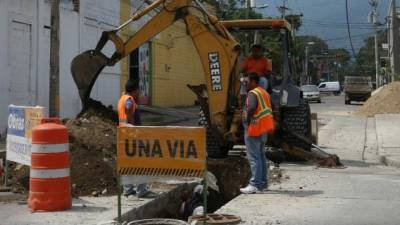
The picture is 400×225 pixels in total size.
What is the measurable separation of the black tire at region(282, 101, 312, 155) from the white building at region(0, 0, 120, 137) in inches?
329

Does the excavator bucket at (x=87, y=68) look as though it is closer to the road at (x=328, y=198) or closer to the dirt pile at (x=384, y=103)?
the road at (x=328, y=198)

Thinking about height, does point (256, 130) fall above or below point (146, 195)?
above

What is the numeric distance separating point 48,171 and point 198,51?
191 inches

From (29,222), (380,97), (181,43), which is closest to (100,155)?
(29,222)

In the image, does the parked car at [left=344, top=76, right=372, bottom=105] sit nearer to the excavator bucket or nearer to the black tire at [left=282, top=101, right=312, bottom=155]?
the black tire at [left=282, top=101, right=312, bottom=155]

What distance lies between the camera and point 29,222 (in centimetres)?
743

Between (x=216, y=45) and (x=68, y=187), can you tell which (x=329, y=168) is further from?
(x=68, y=187)

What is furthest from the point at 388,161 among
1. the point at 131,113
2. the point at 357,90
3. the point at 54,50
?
the point at 357,90

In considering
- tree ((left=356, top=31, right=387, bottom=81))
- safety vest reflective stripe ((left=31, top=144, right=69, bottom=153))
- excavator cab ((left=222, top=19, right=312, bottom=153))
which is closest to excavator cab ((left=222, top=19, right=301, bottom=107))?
excavator cab ((left=222, top=19, right=312, bottom=153))

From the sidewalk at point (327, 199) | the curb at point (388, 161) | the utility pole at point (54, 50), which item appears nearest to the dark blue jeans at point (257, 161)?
the sidewalk at point (327, 199)

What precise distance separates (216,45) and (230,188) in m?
2.71

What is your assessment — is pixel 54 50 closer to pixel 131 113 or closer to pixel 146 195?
pixel 131 113

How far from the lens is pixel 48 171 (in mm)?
7941

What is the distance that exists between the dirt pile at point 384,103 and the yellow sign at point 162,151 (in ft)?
89.0
